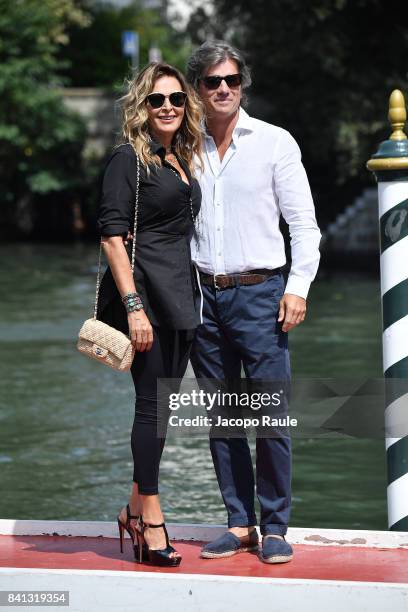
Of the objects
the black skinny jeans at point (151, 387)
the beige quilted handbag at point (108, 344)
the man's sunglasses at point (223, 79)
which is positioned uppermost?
the man's sunglasses at point (223, 79)

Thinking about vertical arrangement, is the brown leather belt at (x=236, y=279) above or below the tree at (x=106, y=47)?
above

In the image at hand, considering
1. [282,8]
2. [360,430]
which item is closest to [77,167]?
[282,8]

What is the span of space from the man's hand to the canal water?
2.44 meters

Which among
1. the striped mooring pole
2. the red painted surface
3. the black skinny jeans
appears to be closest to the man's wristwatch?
the black skinny jeans

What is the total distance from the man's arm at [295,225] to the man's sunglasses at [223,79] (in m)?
0.25

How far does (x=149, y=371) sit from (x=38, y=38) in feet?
92.6

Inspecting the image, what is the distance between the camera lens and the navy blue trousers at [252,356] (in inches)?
192

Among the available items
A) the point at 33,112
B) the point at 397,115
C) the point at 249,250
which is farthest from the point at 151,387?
the point at 33,112

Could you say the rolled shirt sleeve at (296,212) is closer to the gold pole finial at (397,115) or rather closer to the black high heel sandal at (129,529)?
the gold pole finial at (397,115)

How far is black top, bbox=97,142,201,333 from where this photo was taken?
186 inches

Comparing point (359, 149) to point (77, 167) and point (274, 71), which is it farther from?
point (77, 167)

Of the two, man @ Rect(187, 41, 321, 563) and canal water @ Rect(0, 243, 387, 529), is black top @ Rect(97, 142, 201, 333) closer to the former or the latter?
man @ Rect(187, 41, 321, 563)

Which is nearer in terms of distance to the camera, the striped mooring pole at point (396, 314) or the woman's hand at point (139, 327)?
the woman's hand at point (139, 327)

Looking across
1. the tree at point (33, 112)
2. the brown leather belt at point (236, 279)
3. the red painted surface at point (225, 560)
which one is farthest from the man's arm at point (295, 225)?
the tree at point (33, 112)
